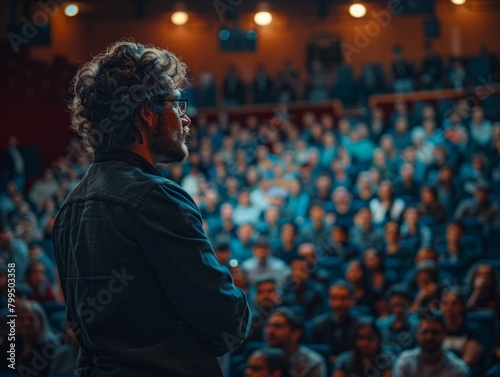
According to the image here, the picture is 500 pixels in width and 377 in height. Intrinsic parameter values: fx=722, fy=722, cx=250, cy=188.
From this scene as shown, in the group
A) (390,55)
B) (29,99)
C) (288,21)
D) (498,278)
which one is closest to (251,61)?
(288,21)

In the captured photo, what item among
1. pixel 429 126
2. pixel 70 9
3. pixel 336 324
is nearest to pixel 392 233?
pixel 336 324

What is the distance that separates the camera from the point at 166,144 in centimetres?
92

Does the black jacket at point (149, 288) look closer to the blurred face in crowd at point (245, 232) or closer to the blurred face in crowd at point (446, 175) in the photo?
the blurred face in crowd at point (245, 232)

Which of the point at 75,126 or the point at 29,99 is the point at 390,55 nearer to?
the point at 29,99

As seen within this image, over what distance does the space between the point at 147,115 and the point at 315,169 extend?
522cm

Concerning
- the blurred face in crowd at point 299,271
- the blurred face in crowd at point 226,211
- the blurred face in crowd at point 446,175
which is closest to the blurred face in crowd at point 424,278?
the blurred face in crowd at point 299,271

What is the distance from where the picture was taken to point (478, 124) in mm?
6191

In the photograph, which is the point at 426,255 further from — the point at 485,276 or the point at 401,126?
the point at 401,126

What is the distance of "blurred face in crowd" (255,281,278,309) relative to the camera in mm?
3211

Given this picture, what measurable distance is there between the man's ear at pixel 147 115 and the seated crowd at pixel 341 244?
149cm

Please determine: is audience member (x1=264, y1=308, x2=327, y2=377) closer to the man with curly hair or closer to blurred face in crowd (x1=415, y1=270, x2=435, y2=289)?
blurred face in crowd (x1=415, y1=270, x2=435, y2=289)

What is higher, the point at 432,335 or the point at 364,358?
the point at 432,335

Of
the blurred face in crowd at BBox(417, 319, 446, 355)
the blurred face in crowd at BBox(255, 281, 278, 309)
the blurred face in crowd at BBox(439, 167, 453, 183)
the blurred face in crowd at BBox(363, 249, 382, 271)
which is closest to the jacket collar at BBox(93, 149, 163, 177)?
the blurred face in crowd at BBox(417, 319, 446, 355)

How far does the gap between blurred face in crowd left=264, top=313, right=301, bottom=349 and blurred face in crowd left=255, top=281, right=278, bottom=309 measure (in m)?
0.49
